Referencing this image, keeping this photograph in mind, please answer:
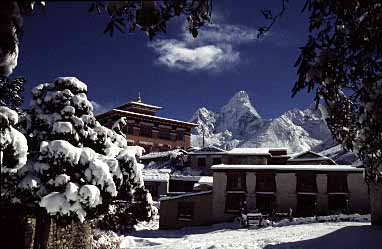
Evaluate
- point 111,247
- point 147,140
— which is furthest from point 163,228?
point 147,140

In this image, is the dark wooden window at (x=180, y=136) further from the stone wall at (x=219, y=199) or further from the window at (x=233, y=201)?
the window at (x=233, y=201)

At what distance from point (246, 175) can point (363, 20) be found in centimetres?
2946

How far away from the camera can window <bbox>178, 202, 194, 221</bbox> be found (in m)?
33.3

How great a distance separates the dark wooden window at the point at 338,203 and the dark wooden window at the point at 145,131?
3556 cm

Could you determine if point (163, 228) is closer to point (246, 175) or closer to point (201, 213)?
point (201, 213)

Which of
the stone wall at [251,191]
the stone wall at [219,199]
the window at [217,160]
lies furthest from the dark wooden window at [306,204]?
the window at [217,160]

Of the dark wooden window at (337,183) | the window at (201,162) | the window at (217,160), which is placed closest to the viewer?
the dark wooden window at (337,183)

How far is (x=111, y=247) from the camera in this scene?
1909 centimetres

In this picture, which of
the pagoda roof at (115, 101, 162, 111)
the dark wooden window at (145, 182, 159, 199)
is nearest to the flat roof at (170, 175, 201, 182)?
the dark wooden window at (145, 182, 159, 199)

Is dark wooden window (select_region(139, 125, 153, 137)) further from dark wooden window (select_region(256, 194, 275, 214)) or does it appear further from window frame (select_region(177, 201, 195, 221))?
dark wooden window (select_region(256, 194, 275, 214))

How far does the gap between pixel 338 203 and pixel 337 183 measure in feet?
5.80

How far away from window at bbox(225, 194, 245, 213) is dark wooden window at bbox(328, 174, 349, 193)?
7.94m

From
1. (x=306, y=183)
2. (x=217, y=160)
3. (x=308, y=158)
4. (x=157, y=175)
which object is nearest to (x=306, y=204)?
(x=306, y=183)

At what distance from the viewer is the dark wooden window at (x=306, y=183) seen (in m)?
32.9
